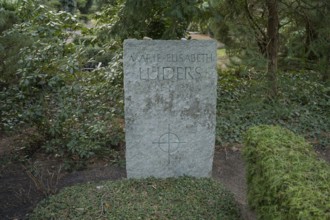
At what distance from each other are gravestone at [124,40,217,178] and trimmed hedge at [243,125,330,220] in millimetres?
689

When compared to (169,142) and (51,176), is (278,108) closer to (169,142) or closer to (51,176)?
(169,142)

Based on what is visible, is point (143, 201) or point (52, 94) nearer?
point (143, 201)

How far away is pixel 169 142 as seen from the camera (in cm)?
418

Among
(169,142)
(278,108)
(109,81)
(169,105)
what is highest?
(169,105)

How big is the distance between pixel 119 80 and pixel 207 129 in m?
2.95

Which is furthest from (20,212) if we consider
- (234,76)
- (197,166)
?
(234,76)

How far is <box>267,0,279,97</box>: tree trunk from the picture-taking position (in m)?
6.99

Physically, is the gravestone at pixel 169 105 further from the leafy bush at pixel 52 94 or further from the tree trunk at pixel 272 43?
the tree trunk at pixel 272 43

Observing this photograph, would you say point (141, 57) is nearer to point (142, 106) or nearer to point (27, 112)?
point (142, 106)

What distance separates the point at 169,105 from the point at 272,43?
3.86m

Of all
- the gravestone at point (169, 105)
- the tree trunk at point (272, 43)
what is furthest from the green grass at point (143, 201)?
the tree trunk at point (272, 43)

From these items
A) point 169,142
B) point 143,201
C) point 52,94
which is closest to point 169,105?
point 169,142

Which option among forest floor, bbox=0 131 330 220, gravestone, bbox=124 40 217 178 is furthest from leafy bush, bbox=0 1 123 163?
gravestone, bbox=124 40 217 178

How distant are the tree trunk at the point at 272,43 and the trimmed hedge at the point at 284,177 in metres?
3.44
